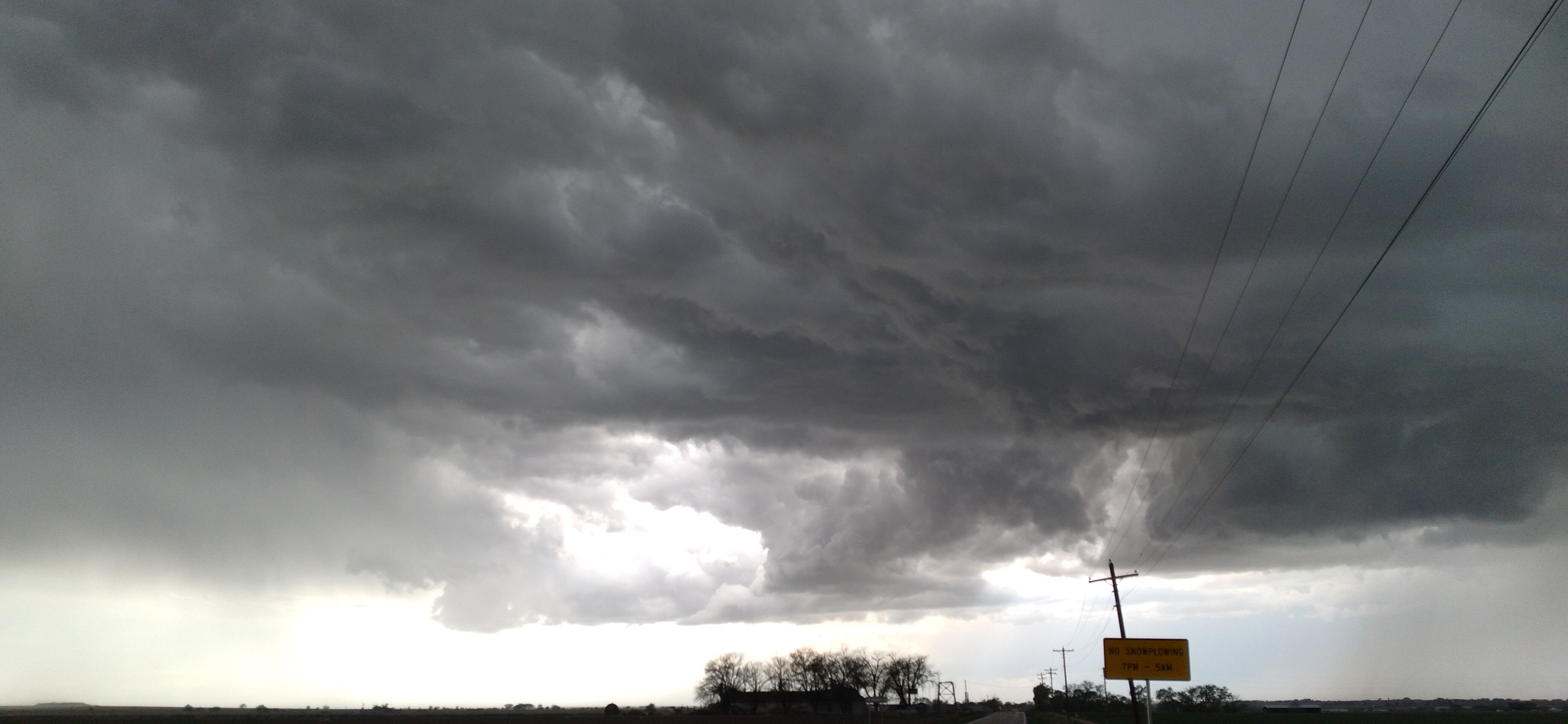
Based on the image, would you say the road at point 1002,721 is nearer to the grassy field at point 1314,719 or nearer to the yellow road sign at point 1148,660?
the grassy field at point 1314,719

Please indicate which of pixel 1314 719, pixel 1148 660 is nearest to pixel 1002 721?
pixel 1314 719

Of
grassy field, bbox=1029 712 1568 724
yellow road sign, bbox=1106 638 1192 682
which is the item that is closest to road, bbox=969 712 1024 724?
grassy field, bbox=1029 712 1568 724

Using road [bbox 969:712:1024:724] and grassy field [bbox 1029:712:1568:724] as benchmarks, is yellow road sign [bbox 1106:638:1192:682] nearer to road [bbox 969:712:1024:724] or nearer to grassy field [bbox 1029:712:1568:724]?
grassy field [bbox 1029:712:1568:724]

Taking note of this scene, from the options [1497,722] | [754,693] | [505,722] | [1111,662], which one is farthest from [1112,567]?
[754,693]

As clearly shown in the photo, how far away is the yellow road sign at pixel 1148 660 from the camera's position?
37.8 m

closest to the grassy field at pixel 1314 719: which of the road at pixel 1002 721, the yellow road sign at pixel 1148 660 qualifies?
the road at pixel 1002 721

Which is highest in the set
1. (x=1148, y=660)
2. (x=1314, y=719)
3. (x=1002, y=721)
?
(x=1148, y=660)

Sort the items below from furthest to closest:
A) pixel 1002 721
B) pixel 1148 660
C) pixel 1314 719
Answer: pixel 1314 719 → pixel 1002 721 → pixel 1148 660

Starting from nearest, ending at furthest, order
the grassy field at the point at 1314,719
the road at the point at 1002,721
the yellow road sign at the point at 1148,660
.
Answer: the yellow road sign at the point at 1148,660, the road at the point at 1002,721, the grassy field at the point at 1314,719

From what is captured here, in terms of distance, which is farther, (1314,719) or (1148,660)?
(1314,719)

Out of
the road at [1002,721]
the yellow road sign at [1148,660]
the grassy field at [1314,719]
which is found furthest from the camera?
the grassy field at [1314,719]

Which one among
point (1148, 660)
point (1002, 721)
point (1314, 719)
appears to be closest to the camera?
point (1148, 660)

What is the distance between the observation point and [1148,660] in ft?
129

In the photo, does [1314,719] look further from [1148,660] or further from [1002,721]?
[1148,660]
